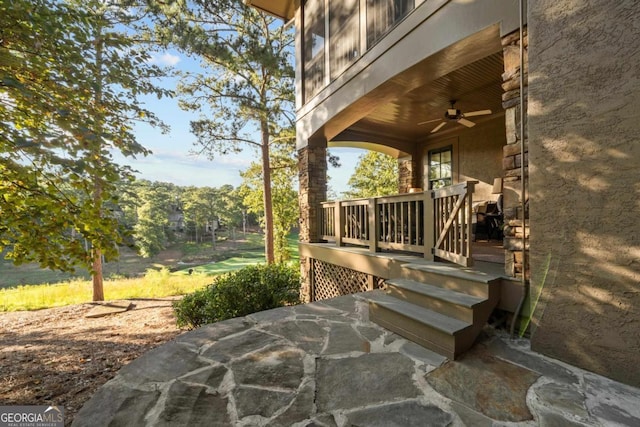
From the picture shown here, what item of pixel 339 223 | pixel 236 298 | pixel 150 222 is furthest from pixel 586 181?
pixel 150 222

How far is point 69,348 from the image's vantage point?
450 cm

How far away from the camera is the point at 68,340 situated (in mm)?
5039

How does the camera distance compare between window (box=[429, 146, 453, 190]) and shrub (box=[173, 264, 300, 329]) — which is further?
window (box=[429, 146, 453, 190])

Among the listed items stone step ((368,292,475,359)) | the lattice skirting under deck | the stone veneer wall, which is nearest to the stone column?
the lattice skirting under deck

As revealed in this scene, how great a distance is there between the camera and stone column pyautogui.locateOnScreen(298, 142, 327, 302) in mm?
→ 6039

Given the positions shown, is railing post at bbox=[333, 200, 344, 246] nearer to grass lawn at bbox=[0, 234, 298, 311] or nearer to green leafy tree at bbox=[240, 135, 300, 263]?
grass lawn at bbox=[0, 234, 298, 311]

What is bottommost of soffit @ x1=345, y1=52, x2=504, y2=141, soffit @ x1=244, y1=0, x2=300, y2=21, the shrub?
the shrub

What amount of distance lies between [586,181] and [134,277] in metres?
24.2

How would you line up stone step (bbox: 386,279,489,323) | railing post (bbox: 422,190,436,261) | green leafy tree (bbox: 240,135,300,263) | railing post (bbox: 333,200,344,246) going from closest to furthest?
stone step (bbox: 386,279,489,323), railing post (bbox: 422,190,436,261), railing post (bbox: 333,200,344,246), green leafy tree (bbox: 240,135,300,263)

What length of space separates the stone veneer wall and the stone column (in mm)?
4014

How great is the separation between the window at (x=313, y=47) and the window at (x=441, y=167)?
13.0 ft

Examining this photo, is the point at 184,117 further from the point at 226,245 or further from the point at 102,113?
the point at 226,245

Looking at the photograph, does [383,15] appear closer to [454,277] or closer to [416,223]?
[416,223]

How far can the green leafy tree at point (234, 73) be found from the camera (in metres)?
7.52
